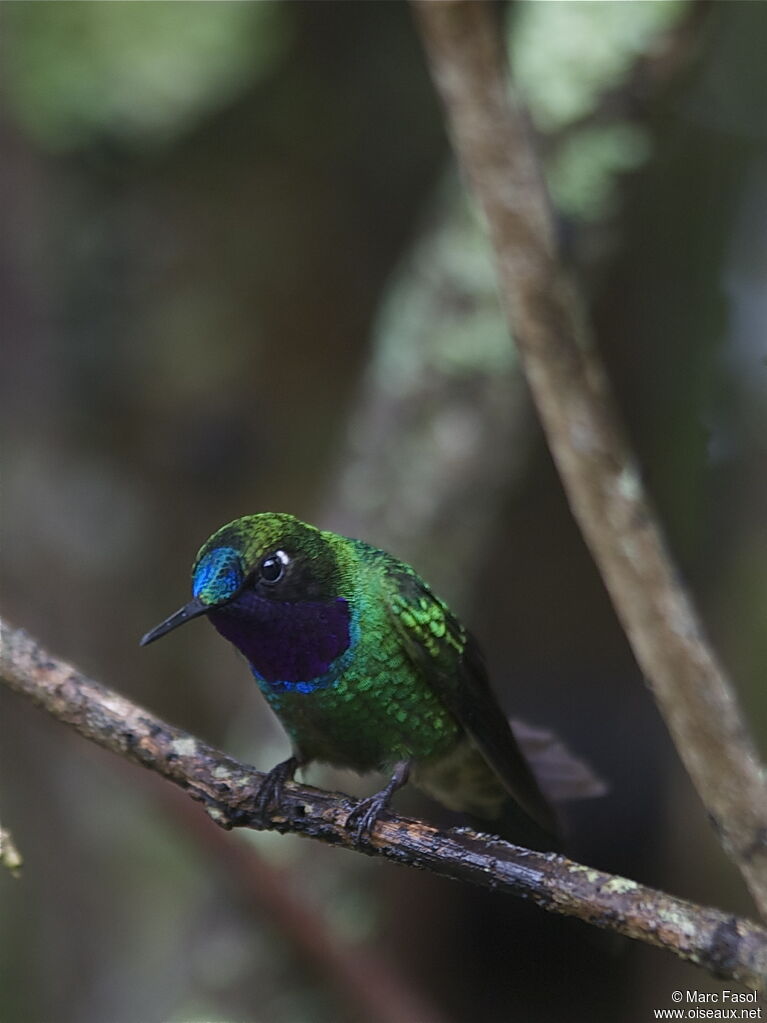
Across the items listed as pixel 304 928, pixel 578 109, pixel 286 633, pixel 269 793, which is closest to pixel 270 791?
pixel 269 793

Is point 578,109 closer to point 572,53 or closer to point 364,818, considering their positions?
point 572,53

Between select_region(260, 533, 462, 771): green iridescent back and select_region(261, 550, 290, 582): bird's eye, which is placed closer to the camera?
select_region(261, 550, 290, 582): bird's eye

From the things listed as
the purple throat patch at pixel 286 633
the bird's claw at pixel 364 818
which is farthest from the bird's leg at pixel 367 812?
the purple throat patch at pixel 286 633

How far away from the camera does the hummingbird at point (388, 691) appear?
80.0 inches

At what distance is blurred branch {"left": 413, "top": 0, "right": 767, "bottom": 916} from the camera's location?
1.50 meters

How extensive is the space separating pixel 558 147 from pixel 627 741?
2.15 m

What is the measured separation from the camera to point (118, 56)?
4.34 m

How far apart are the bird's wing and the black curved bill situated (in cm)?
72

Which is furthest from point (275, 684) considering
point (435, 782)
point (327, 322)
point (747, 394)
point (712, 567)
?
point (327, 322)

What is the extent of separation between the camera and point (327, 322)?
5.22 metres

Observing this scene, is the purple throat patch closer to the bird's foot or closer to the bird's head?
the bird's head

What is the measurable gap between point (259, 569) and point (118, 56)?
3.33m

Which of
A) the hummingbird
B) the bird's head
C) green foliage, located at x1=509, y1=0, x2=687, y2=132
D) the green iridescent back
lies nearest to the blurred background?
→ green foliage, located at x1=509, y1=0, x2=687, y2=132

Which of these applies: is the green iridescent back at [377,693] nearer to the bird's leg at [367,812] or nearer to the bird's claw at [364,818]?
the bird's leg at [367,812]
